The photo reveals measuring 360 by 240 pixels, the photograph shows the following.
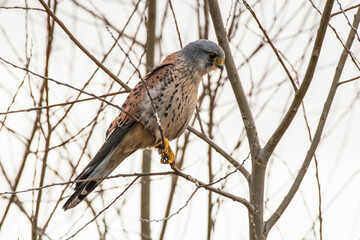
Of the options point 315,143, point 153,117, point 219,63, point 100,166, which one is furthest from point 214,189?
point 219,63

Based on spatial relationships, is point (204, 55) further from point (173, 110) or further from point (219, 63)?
point (173, 110)

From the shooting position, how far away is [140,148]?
11.7ft

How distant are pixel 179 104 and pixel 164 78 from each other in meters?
0.22

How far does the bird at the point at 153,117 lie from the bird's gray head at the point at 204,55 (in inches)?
0.4

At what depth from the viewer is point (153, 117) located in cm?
337

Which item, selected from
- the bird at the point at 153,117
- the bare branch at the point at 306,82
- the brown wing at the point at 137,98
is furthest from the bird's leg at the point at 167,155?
the bare branch at the point at 306,82

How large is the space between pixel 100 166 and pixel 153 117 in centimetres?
48

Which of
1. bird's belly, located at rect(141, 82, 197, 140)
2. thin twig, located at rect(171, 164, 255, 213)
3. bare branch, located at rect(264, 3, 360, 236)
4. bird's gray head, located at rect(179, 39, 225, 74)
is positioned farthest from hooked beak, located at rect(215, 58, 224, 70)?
thin twig, located at rect(171, 164, 255, 213)

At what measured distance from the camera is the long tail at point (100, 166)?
323 cm

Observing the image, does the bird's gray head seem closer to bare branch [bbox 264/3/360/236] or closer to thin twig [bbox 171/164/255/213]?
bare branch [bbox 264/3/360/236]

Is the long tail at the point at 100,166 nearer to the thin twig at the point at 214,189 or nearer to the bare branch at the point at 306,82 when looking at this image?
the thin twig at the point at 214,189

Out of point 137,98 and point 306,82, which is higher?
point 137,98

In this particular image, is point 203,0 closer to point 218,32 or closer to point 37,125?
point 218,32

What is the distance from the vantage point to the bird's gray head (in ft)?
12.2
